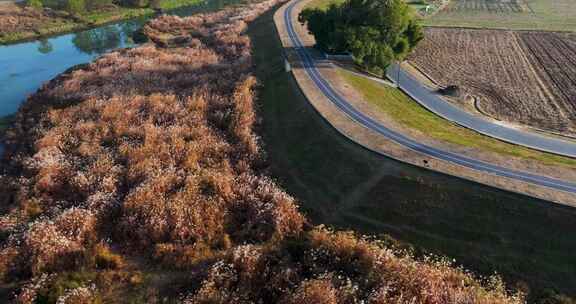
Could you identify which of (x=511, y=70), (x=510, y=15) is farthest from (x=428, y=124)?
(x=510, y=15)

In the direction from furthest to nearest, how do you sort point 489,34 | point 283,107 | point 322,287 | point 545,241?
point 489,34
point 283,107
point 545,241
point 322,287

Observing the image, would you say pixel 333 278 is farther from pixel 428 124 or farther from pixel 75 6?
pixel 75 6

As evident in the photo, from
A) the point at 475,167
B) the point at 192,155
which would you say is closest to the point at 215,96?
the point at 192,155

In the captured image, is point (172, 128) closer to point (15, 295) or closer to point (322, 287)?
point (15, 295)

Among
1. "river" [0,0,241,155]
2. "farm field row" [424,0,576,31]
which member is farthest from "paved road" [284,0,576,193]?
"farm field row" [424,0,576,31]

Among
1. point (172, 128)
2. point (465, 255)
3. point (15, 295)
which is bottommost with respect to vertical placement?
point (465, 255)

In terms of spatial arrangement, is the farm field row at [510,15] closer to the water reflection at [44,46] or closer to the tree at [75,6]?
the water reflection at [44,46]

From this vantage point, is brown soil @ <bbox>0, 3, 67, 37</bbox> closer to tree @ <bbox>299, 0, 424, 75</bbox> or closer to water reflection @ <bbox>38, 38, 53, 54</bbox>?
water reflection @ <bbox>38, 38, 53, 54</bbox>
